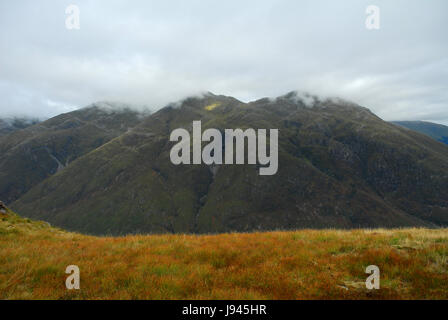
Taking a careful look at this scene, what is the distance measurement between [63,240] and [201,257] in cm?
910

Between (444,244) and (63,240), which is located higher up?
(444,244)

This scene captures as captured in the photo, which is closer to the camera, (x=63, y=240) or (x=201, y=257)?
(x=201, y=257)

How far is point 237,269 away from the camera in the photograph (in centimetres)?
893

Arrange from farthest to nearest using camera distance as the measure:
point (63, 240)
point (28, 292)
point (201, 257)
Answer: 1. point (63, 240)
2. point (201, 257)
3. point (28, 292)

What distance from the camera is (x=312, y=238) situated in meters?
12.2

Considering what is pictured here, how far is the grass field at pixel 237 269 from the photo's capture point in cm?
713

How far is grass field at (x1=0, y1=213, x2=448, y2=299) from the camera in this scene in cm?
713

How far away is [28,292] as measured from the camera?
723 centimetres

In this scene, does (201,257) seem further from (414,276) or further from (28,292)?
(414,276)
